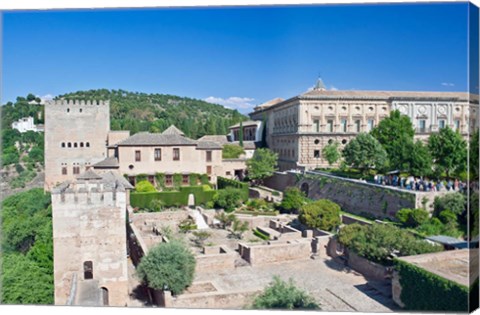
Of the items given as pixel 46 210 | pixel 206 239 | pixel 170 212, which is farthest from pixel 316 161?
pixel 46 210

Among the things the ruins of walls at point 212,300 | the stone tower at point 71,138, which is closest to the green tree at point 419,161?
the ruins of walls at point 212,300

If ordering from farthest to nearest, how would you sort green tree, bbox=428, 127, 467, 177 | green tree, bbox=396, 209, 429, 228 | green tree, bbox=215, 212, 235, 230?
green tree, bbox=215, 212, 235, 230
green tree, bbox=396, 209, 429, 228
green tree, bbox=428, 127, 467, 177

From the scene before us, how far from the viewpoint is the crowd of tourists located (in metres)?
13.5

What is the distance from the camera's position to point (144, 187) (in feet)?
74.7

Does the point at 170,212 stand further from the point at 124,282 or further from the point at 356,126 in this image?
the point at 356,126

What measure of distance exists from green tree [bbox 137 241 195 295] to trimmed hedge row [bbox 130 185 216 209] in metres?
9.90

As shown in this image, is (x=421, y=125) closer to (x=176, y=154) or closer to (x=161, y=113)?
(x=176, y=154)

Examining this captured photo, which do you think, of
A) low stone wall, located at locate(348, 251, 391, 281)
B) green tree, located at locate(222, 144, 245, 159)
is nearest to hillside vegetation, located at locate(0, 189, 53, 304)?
low stone wall, located at locate(348, 251, 391, 281)

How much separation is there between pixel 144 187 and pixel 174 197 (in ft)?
5.26

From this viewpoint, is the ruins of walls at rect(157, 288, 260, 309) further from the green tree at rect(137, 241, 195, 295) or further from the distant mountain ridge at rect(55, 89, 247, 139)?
the distant mountain ridge at rect(55, 89, 247, 139)

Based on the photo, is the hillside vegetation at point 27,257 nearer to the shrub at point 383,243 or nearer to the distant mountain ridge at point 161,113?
the shrub at point 383,243

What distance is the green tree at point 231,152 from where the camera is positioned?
106ft

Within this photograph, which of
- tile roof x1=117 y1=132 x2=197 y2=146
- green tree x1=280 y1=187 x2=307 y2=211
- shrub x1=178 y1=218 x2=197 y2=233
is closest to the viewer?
shrub x1=178 y1=218 x2=197 y2=233

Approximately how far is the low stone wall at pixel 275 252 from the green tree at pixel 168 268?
2948 millimetres
